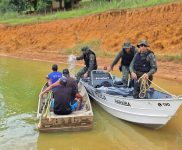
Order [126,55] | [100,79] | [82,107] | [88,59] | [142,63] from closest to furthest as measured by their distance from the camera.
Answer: [142,63] < [82,107] < [126,55] < [100,79] < [88,59]

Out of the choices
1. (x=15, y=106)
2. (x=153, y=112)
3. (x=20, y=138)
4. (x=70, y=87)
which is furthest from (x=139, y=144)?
(x=15, y=106)

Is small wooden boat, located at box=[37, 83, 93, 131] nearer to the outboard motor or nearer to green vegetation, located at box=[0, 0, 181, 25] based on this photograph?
the outboard motor

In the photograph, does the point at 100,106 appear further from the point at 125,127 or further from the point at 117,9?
the point at 117,9

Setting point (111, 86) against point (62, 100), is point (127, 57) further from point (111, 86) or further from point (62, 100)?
point (62, 100)

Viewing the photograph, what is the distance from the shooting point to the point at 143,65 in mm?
11734

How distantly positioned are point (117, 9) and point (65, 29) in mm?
4723

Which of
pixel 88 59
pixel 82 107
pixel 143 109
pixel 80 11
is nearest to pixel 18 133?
pixel 82 107

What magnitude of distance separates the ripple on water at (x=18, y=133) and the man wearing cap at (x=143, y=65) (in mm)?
3226

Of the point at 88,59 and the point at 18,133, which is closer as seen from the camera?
the point at 18,133

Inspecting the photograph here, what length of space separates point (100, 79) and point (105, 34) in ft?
49.4

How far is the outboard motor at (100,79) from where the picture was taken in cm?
1404

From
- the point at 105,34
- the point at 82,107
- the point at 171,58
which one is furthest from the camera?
the point at 105,34

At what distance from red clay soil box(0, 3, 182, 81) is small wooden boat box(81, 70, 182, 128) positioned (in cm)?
622

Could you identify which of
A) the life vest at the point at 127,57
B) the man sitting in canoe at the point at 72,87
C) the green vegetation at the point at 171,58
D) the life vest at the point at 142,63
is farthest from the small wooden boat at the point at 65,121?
the green vegetation at the point at 171,58
